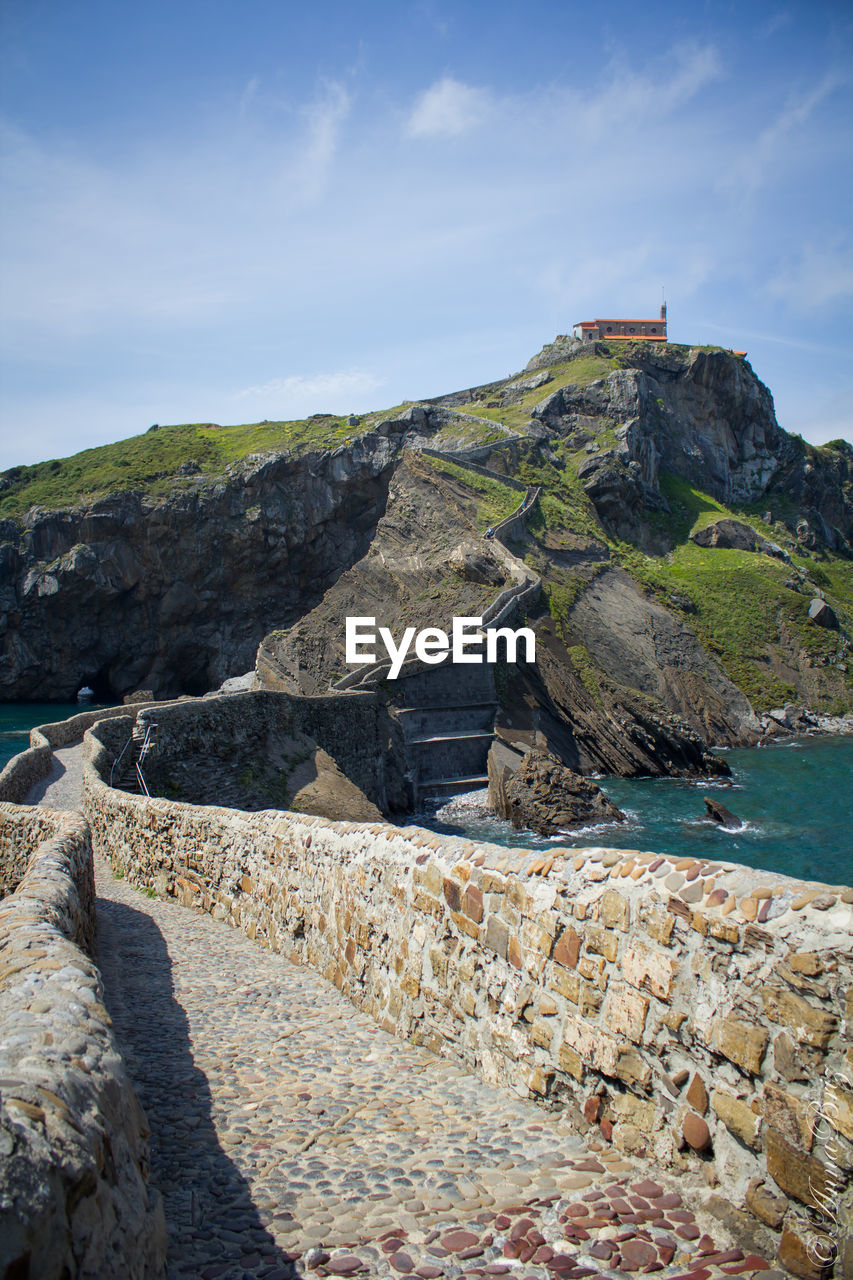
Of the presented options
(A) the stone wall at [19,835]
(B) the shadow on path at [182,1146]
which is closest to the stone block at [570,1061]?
(B) the shadow on path at [182,1146]

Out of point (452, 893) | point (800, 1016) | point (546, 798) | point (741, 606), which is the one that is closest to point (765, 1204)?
point (800, 1016)

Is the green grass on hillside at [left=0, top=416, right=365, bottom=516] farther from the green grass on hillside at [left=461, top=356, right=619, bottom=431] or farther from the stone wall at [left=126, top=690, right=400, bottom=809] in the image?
the stone wall at [left=126, top=690, right=400, bottom=809]

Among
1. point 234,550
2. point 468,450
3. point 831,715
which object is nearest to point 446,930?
point 831,715

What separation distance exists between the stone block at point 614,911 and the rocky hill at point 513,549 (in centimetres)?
3400

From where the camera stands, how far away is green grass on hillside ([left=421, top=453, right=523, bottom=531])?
54.1 metres

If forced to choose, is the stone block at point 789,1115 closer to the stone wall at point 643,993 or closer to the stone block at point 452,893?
the stone wall at point 643,993

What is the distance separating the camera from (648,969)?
4301 mm

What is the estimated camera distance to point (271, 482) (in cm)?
7331

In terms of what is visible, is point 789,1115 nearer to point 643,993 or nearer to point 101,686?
point 643,993

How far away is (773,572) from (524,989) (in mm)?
62027

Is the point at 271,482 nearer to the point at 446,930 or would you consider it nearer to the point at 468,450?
the point at 468,450

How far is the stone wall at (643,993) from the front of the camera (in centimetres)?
350

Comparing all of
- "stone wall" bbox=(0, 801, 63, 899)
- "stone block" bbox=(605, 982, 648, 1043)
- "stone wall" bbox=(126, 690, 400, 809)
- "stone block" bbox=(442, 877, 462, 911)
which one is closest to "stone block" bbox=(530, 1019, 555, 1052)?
"stone block" bbox=(605, 982, 648, 1043)

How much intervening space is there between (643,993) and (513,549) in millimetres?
48704
